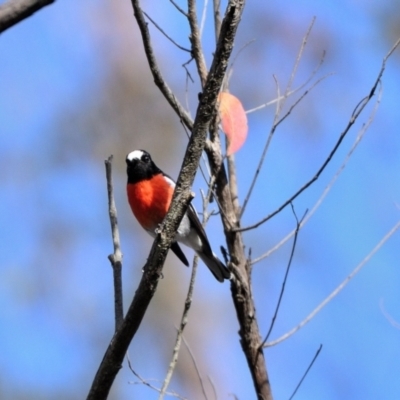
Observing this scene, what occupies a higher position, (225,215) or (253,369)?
(225,215)

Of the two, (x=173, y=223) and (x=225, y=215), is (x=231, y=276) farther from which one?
(x=173, y=223)

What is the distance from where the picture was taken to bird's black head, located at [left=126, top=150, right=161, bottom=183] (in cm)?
473

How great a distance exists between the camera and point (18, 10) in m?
1.35

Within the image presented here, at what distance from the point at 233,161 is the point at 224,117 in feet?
0.88

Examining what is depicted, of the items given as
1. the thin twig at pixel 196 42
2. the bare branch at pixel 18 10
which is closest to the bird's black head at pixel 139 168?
the thin twig at pixel 196 42

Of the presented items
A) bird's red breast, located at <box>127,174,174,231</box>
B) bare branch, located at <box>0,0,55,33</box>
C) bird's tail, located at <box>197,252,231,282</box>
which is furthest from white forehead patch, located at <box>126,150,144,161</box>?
bare branch, located at <box>0,0,55,33</box>

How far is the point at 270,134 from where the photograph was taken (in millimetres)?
3148

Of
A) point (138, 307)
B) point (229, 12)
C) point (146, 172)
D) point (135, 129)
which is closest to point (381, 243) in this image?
point (138, 307)

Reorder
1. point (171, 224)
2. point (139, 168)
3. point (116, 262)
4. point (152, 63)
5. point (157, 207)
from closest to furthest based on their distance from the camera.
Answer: point (171, 224)
point (116, 262)
point (152, 63)
point (157, 207)
point (139, 168)

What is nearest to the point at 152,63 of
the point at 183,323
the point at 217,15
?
the point at 217,15

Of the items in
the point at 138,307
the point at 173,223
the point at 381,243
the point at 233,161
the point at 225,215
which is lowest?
the point at 138,307

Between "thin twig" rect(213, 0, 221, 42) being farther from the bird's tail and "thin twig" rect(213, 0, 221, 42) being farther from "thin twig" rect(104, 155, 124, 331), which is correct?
the bird's tail

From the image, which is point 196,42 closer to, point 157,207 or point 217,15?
point 217,15

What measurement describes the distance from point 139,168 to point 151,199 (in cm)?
32
